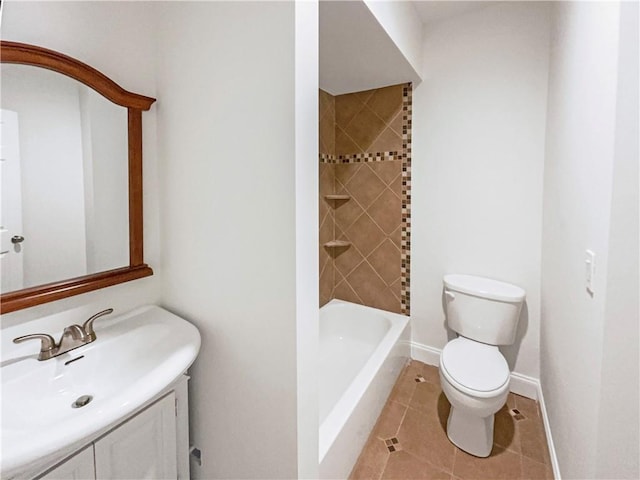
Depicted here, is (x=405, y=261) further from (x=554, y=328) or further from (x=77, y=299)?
(x=77, y=299)

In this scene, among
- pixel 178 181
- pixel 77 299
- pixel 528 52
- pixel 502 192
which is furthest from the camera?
pixel 502 192

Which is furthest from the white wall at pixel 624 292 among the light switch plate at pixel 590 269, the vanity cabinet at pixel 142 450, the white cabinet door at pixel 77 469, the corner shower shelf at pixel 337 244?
the corner shower shelf at pixel 337 244

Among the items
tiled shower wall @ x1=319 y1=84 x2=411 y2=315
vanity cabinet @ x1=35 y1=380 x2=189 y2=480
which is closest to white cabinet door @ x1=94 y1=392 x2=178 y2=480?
vanity cabinet @ x1=35 y1=380 x2=189 y2=480

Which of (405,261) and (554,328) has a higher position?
(405,261)

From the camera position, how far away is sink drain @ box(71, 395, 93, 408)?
0.96 meters

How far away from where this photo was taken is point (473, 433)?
1.63 meters

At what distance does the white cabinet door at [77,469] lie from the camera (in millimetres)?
828

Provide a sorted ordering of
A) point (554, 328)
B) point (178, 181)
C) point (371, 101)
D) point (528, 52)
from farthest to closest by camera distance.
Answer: point (371, 101), point (528, 52), point (554, 328), point (178, 181)

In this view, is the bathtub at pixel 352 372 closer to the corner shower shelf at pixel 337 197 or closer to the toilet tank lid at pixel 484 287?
the toilet tank lid at pixel 484 287

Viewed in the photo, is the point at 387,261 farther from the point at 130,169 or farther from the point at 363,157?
the point at 130,169

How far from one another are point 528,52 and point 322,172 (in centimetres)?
151

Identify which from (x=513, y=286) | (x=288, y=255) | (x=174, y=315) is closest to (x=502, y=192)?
(x=513, y=286)

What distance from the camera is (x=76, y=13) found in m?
1.06

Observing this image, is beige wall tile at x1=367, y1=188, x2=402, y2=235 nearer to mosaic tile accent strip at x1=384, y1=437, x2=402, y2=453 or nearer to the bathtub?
the bathtub
